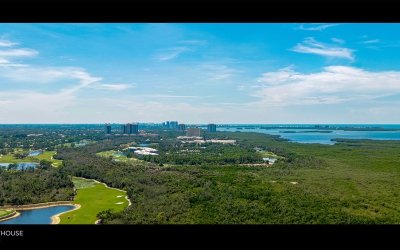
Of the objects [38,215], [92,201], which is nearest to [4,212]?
[38,215]

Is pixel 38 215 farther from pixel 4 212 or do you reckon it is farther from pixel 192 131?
pixel 192 131

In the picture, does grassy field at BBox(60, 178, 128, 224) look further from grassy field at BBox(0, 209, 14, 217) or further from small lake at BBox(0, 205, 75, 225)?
grassy field at BBox(0, 209, 14, 217)

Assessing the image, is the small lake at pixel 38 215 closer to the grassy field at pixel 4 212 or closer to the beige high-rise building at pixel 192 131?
the grassy field at pixel 4 212

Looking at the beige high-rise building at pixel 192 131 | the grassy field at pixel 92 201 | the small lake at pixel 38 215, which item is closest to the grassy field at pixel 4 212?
the small lake at pixel 38 215
